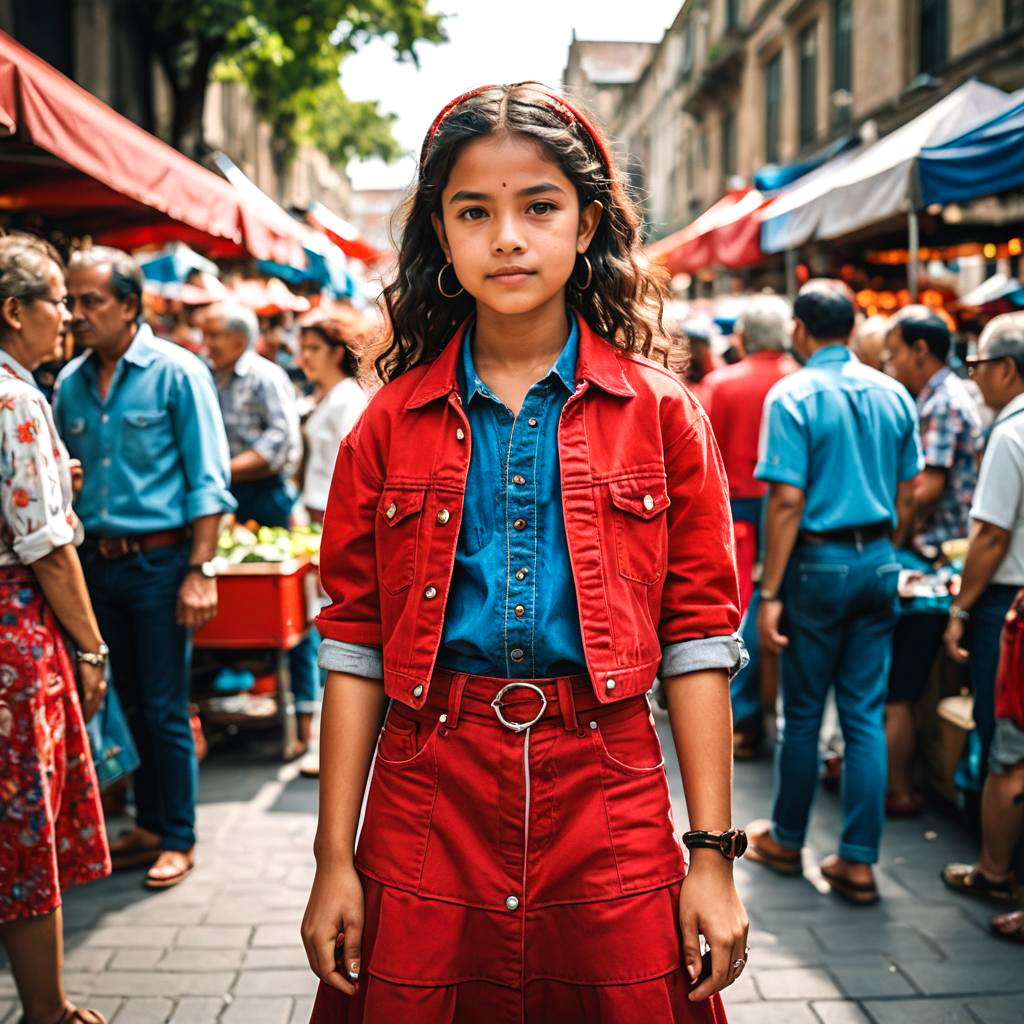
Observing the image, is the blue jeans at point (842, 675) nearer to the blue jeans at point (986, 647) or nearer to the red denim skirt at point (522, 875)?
the blue jeans at point (986, 647)

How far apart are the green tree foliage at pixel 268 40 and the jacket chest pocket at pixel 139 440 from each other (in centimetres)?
1250

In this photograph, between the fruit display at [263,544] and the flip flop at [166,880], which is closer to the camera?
the flip flop at [166,880]

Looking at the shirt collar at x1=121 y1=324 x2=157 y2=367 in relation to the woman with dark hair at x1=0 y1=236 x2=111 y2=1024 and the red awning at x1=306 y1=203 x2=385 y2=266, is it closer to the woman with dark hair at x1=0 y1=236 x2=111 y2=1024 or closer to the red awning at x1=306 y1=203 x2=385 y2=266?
the woman with dark hair at x1=0 y1=236 x2=111 y2=1024

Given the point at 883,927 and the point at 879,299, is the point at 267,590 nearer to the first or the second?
the point at 883,927

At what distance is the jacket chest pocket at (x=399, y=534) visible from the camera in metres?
1.92

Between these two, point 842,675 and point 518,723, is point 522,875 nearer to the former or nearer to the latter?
point 518,723

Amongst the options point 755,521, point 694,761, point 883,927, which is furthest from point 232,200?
point 694,761

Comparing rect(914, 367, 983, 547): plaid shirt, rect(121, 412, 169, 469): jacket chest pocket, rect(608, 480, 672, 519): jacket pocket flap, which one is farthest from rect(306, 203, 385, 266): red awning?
rect(608, 480, 672, 519): jacket pocket flap

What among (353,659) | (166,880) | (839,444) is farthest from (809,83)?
(353,659)

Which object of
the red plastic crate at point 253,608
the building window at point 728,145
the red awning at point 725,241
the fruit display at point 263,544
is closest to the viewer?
the red plastic crate at point 253,608

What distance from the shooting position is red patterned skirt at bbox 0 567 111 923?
9.87 ft

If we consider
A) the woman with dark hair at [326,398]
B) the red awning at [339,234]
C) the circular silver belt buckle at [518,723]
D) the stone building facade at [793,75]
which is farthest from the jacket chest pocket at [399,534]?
the red awning at [339,234]

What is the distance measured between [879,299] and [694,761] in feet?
42.4

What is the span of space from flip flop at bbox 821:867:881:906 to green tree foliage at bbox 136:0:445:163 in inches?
557
